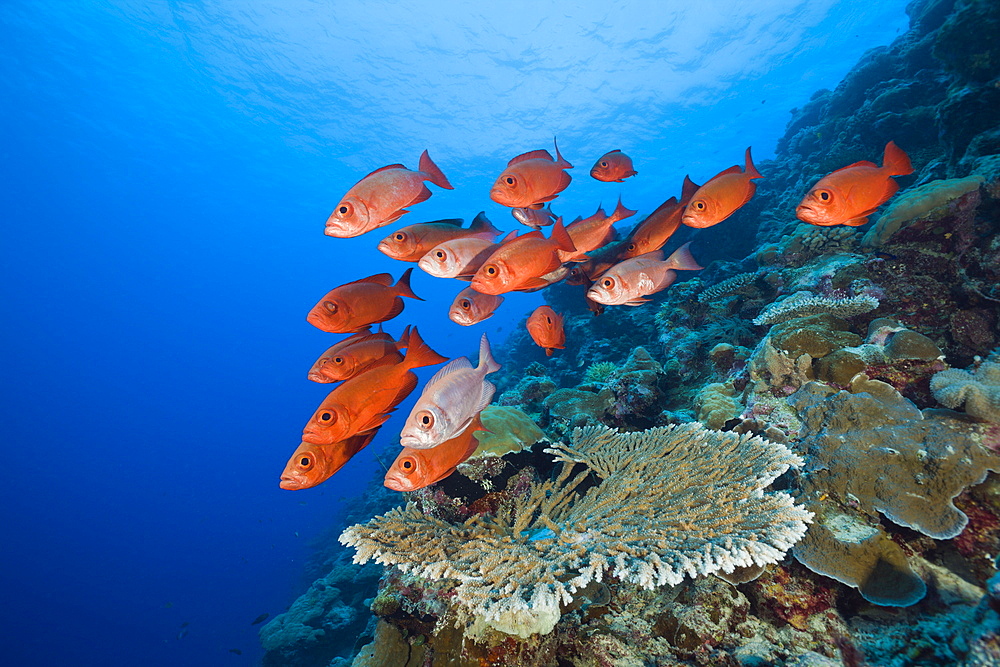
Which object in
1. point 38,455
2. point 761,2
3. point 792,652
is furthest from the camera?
point 38,455

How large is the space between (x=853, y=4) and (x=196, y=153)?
79888 mm

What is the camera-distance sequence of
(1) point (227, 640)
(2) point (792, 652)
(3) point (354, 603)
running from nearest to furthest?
1. (2) point (792, 652)
2. (3) point (354, 603)
3. (1) point (227, 640)

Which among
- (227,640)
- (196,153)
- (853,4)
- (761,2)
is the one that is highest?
(196,153)

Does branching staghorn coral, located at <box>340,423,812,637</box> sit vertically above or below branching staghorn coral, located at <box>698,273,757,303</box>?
below

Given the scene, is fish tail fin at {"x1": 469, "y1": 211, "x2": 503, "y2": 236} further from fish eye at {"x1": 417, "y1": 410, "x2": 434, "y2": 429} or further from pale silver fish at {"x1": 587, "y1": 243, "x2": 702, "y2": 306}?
fish eye at {"x1": 417, "y1": 410, "x2": 434, "y2": 429}

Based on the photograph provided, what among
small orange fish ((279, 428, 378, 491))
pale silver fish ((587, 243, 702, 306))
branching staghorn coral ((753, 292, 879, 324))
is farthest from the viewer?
branching staghorn coral ((753, 292, 879, 324))

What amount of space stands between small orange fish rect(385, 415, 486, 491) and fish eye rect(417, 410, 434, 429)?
18 cm

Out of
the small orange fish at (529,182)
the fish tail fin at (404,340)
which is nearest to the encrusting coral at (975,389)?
the small orange fish at (529,182)

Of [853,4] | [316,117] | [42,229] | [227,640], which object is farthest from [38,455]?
[853,4]

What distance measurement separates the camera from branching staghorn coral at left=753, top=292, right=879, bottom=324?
4379mm

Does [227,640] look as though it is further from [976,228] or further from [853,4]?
[853,4]

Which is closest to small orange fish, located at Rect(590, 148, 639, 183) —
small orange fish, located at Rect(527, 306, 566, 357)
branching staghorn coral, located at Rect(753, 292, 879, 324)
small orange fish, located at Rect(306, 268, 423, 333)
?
small orange fish, located at Rect(527, 306, 566, 357)

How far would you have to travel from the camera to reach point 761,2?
34406mm

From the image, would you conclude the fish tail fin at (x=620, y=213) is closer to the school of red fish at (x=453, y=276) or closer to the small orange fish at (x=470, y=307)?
the school of red fish at (x=453, y=276)
